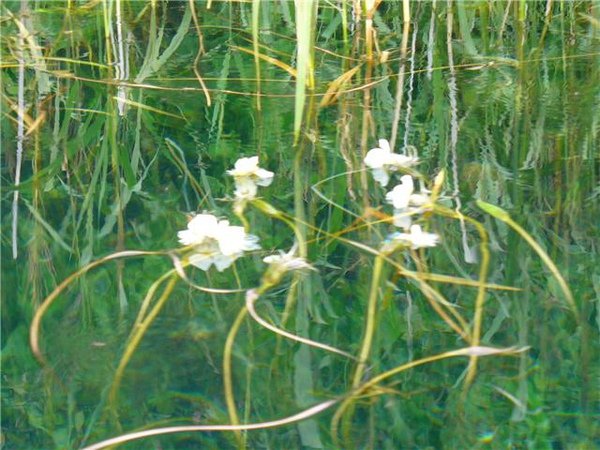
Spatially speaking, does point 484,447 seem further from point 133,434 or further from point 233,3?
point 233,3

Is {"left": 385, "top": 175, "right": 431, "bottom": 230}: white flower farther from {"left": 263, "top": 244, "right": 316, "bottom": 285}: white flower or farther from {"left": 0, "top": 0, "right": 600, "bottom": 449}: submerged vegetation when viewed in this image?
{"left": 263, "top": 244, "right": 316, "bottom": 285}: white flower

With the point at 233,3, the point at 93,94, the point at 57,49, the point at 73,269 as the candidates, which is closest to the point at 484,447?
the point at 73,269

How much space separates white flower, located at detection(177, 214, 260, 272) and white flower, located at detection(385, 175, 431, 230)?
18cm

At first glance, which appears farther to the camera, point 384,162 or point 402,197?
point 384,162

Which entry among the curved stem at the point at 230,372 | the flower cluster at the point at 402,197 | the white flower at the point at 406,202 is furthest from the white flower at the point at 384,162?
the curved stem at the point at 230,372

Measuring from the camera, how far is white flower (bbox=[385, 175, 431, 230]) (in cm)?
116

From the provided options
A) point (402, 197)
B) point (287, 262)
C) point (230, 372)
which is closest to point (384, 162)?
point (402, 197)

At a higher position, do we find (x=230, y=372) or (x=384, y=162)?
(x=384, y=162)

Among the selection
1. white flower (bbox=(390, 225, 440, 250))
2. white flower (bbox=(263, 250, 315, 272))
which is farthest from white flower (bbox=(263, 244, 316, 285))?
white flower (bbox=(390, 225, 440, 250))

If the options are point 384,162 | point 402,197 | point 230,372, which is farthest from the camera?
point 384,162

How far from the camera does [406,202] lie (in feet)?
3.80

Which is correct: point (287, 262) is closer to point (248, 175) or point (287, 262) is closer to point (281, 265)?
point (281, 265)

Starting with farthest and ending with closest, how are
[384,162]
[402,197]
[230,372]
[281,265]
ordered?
[384,162]
[402,197]
[281,265]
[230,372]

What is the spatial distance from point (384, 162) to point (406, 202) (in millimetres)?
153
